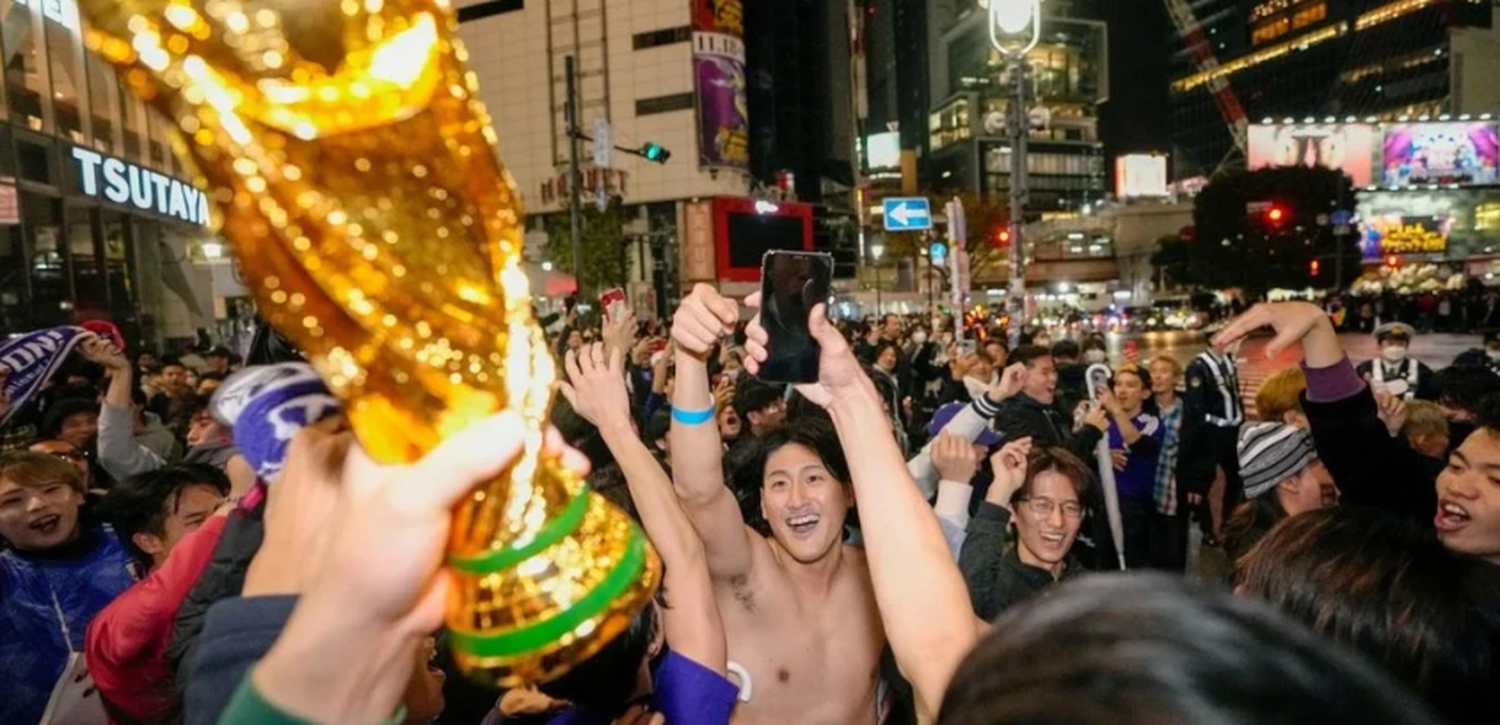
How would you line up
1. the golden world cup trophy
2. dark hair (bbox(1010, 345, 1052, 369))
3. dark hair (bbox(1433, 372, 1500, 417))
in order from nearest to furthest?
1. the golden world cup trophy
2. dark hair (bbox(1433, 372, 1500, 417))
3. dark hair (bbox(1010, 345, 1052, 369))

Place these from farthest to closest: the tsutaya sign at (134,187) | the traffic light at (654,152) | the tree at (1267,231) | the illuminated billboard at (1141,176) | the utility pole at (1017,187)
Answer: the illuminated billboard at (1141,176)
the tree at (1267,231)
the traffic light at (654,152)
the utility pole at (1017,187)
the tsutaya sign at (134,187)

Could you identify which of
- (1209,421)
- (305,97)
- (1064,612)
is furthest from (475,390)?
(1209,421)

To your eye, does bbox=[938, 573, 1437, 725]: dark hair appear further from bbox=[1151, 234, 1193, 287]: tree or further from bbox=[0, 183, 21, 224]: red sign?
bbox=[1151, 234, 1193, 287]: tree

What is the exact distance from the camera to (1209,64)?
111125mm

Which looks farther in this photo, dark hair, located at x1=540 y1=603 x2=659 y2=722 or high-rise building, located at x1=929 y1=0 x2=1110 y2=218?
high-rise building, located at x1=929 y1=0 x2=1110 y2=218

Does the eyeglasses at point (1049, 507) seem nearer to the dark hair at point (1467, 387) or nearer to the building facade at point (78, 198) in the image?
the dark hair at point (1467, 387)

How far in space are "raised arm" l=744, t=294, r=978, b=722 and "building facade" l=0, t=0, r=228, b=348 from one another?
10.4 meters

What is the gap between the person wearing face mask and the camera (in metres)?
7.26

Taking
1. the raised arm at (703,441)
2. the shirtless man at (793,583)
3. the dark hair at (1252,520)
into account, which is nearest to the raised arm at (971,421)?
the shirtless man at (793,583)

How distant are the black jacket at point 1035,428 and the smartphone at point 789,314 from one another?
3306 mm

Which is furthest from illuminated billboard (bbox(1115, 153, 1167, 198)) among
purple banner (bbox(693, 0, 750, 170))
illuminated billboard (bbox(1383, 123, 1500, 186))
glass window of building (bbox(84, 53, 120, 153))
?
glass window of building (bbox(84, 53, 120, 153))

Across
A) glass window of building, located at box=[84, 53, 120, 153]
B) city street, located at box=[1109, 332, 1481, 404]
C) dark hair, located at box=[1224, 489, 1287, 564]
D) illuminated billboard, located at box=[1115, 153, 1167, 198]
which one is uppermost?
illuminated billboard, located at box=[1115, 153, 1167, 198]

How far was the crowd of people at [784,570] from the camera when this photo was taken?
0.74 meters

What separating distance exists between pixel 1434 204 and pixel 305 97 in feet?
209
